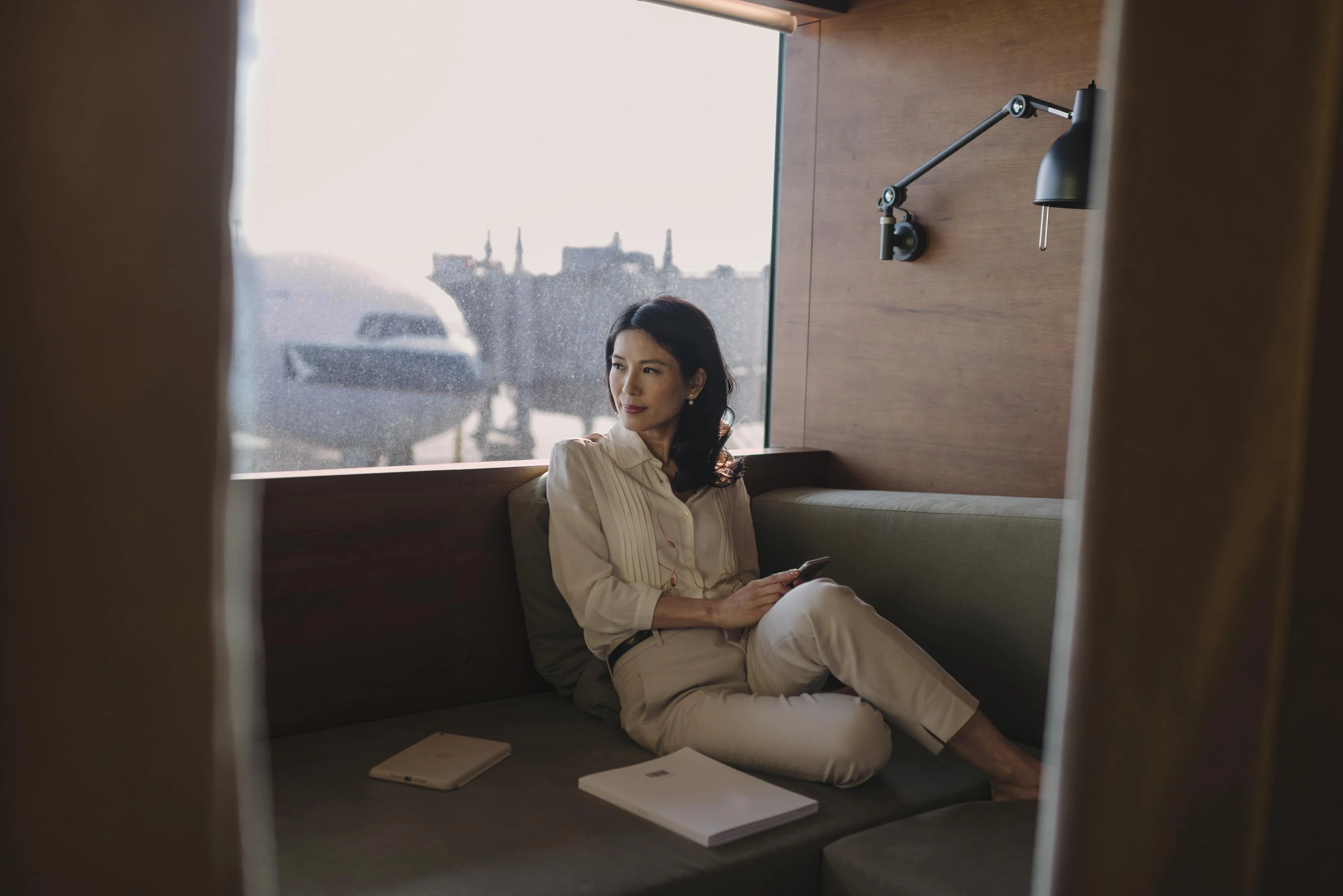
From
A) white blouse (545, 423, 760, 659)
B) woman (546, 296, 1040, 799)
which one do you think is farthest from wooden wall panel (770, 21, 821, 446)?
white blouse (545, 423, 760, 659)

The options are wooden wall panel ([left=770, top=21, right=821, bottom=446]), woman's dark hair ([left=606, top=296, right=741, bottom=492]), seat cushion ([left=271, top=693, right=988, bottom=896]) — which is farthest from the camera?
wooden wall panel ([left=770, top=21, right=821, bottom=446])

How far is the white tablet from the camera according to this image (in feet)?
5.57

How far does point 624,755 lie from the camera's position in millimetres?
1877

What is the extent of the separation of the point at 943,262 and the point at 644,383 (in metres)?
0.92

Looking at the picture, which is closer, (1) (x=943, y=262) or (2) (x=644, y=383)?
Answer: (2) (x=644, y=383)

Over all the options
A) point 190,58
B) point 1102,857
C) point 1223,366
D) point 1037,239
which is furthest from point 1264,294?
point 1037,239

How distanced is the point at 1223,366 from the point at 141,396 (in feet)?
1.45

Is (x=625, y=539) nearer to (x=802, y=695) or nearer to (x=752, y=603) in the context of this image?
(x=752, y=603)

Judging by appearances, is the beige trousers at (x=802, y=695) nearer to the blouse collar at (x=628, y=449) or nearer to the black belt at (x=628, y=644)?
the black belt at (x=628, y=644)

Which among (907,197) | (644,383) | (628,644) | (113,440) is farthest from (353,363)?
(113,440)

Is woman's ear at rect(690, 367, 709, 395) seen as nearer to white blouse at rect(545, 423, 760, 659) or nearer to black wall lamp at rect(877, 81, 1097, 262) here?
white blouse at rect(545, 423, 760, 659)

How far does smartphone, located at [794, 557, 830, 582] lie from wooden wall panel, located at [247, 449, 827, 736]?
63cm

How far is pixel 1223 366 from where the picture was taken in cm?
45

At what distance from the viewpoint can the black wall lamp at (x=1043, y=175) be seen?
6.56 ft
